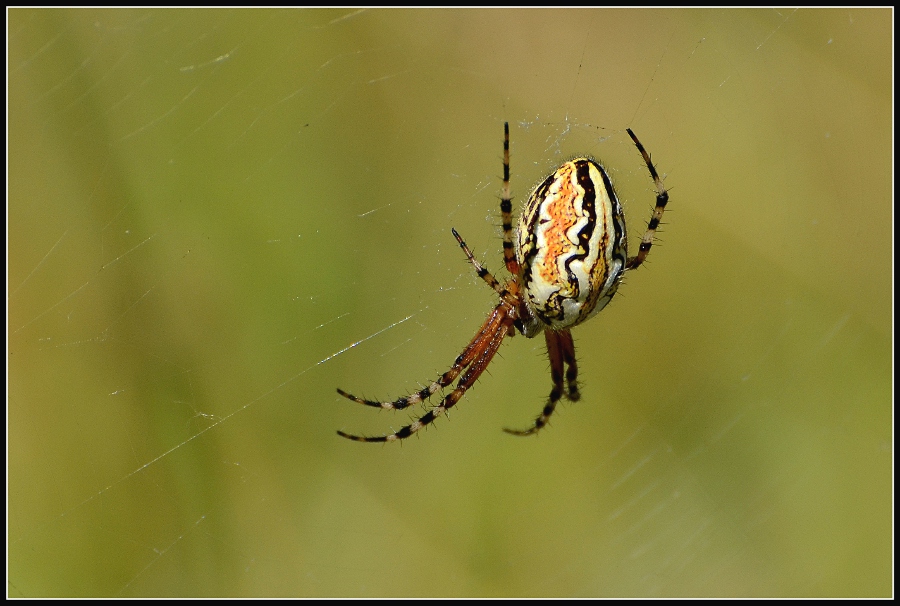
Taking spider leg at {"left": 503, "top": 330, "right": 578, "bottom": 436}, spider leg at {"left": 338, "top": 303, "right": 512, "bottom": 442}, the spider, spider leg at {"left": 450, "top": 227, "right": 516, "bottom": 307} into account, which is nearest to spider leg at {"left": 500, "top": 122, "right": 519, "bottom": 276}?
the spider

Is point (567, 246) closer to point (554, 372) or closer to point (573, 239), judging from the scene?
point (573, 239)

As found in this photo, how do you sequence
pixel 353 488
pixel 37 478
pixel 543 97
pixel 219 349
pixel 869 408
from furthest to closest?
pixel 869 408
pixel 543 97
pixel 353 488
pixel 219 349
pixel 37 478

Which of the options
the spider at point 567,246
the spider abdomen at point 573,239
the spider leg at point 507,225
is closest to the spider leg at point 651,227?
the spider at point 567,246

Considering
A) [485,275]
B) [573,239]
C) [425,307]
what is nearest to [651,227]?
[573,239]

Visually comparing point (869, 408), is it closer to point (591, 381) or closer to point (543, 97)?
point (591, 381)

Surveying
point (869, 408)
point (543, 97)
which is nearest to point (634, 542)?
point (869, 408)

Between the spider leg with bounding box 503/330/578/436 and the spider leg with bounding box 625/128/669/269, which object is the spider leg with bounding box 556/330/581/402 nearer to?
the spider leg with bounding box 503/330/578/436
